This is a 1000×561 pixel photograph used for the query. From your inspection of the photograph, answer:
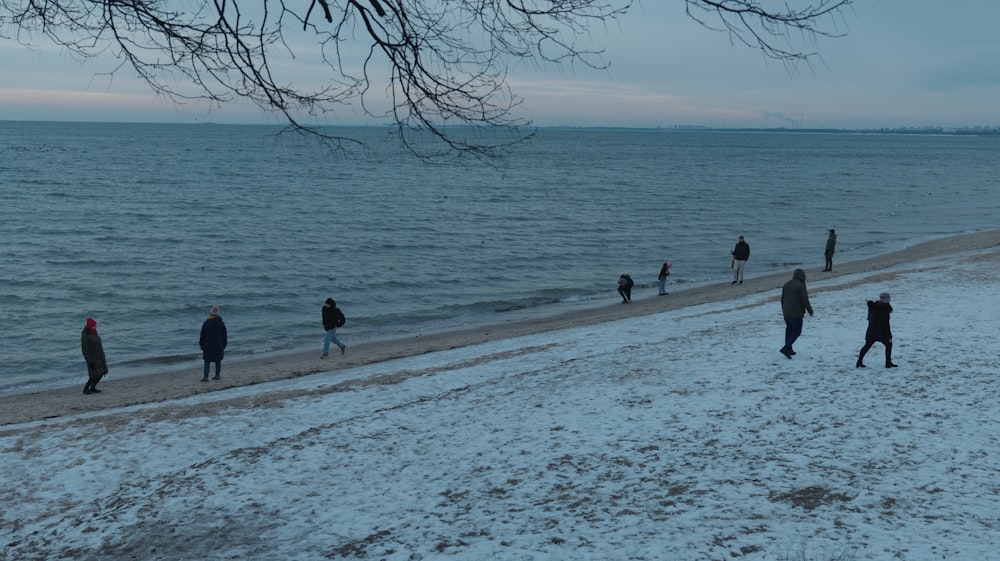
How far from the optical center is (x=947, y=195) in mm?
68188

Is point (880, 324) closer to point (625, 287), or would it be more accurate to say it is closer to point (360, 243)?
point (625, 287)

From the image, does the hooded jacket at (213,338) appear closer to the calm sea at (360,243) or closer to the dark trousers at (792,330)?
the calm sea at (360,243)

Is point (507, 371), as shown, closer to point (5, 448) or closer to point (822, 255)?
point (5, 448)

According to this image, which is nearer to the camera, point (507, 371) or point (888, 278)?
point (507, 371)

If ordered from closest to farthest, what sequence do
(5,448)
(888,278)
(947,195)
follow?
(5,448), (888,278), (947,195)

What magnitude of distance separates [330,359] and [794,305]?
10887 mm

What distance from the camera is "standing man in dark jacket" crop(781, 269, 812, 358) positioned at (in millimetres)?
12672

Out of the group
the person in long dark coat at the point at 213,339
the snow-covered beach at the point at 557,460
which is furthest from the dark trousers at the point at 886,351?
the person in long dark coat at the point at 213,339

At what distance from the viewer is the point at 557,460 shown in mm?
8695

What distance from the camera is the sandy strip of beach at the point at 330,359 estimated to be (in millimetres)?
15195

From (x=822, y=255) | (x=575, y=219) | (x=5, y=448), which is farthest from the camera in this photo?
(x=575, y=219)

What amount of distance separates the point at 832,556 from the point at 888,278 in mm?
18356

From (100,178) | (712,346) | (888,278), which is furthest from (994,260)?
(100,178)

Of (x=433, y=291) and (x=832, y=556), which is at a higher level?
(x=832, y=556)
